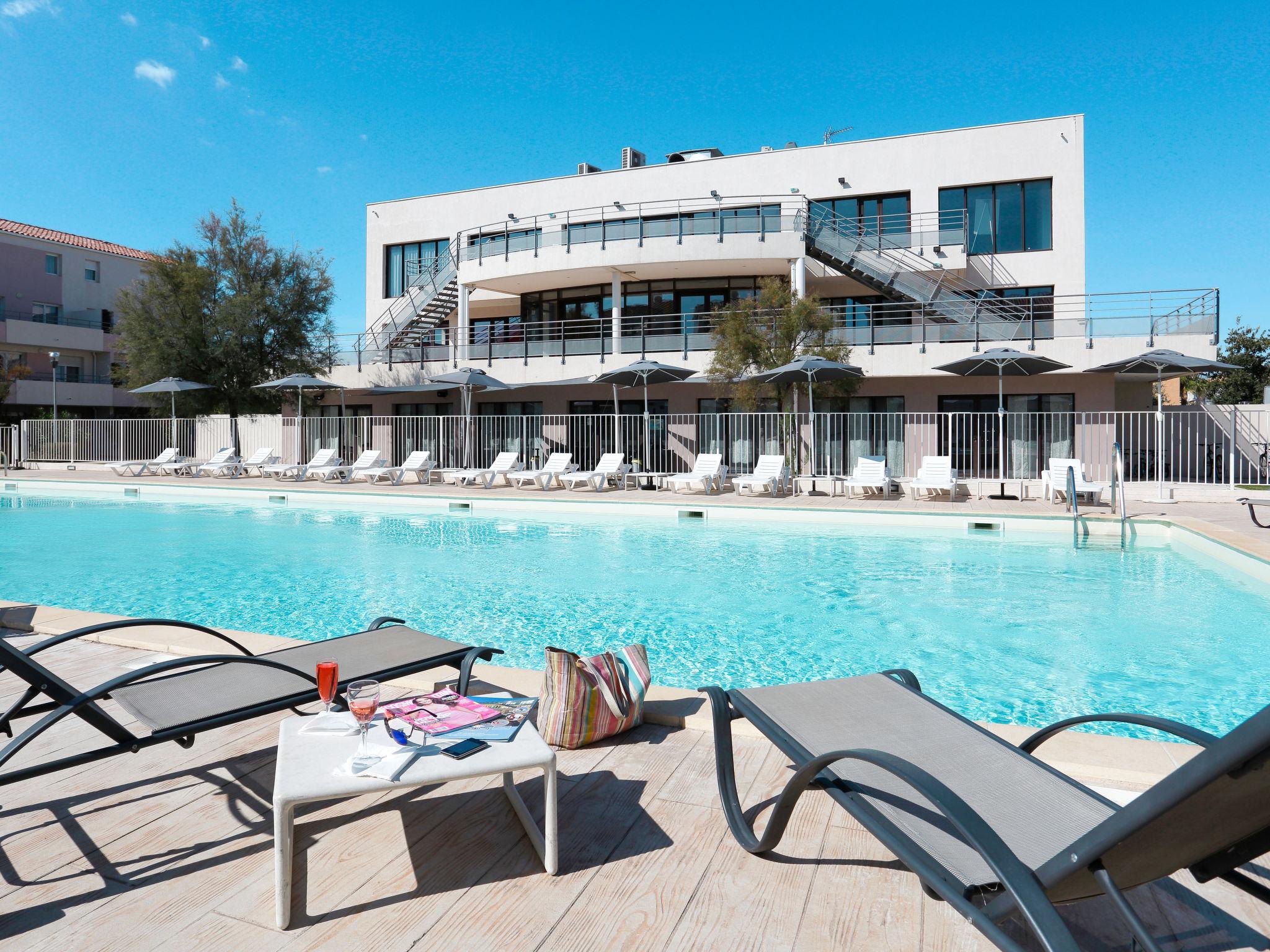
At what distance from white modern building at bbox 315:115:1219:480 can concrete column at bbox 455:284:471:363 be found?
60 mm

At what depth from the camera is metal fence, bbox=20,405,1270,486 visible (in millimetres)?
17062

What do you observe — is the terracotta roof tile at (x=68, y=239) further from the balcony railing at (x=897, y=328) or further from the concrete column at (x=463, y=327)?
the balcony railing at (x=897, y=328)

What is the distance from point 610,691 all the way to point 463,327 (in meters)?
22.2

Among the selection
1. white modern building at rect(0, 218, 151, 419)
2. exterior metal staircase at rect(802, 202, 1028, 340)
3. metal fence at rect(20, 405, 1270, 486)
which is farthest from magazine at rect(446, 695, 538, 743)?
white modern building at rect(0, 218, 151, 419)

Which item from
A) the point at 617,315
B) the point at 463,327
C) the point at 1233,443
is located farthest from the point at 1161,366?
the point at 463,327

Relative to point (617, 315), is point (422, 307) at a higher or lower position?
higher

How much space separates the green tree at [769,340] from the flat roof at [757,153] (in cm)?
657

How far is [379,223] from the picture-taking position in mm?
28734

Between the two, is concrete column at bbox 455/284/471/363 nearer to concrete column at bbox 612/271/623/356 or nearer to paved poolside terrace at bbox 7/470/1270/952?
concrete column at bbox 612/271/623/356

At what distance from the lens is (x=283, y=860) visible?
2.01 m

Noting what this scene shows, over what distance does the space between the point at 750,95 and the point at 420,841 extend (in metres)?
33.6

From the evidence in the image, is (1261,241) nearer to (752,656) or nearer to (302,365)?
Result: (752,656)

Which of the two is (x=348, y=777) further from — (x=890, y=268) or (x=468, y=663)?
(x=890, y=268)

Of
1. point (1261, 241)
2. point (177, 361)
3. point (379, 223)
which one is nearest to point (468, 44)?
point (379, 223)
